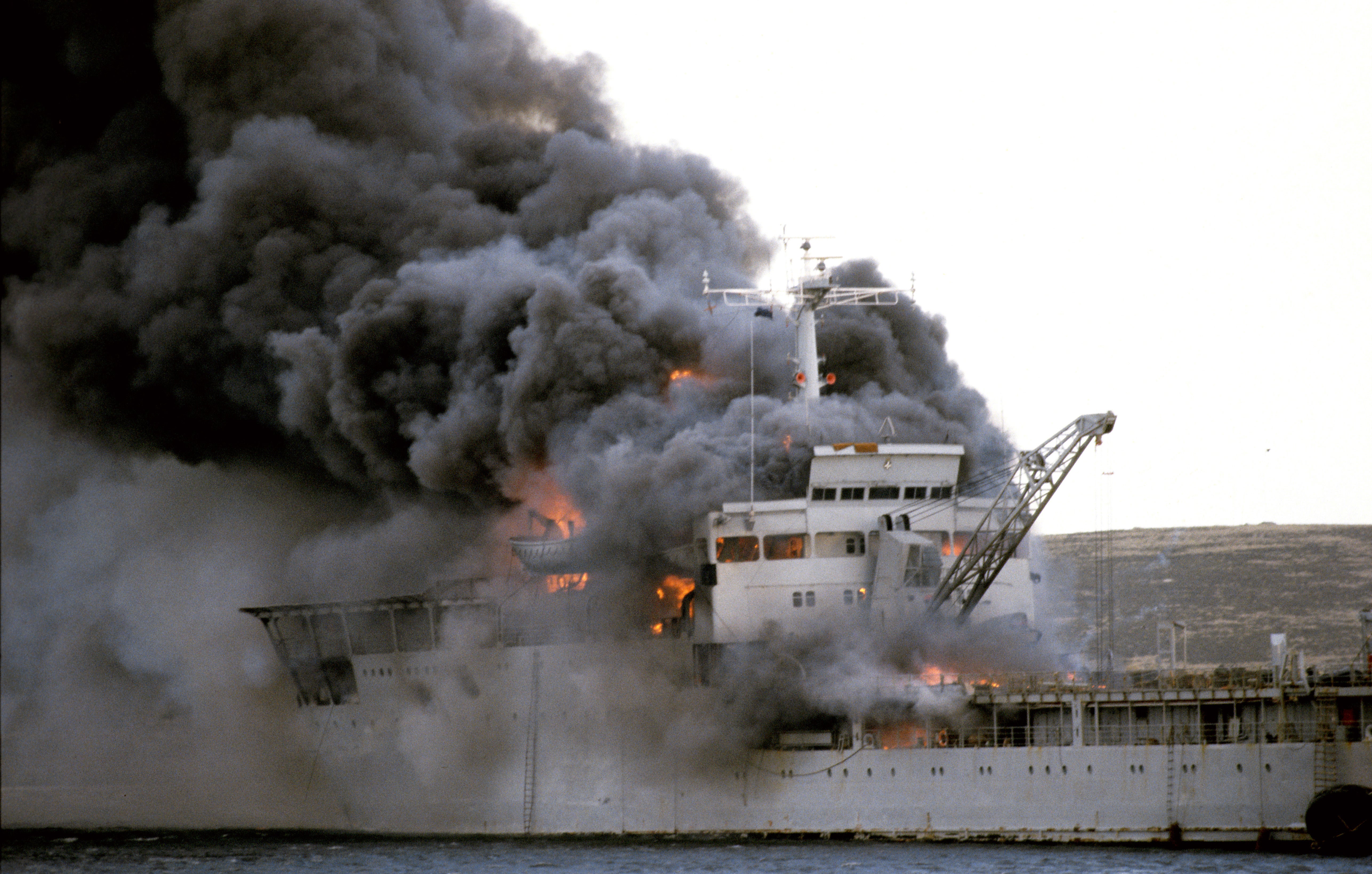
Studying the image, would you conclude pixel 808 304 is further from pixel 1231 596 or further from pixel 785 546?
pixel 1231 596

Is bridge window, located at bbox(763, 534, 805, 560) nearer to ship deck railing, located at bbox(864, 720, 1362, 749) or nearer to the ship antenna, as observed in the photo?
the ship antenna

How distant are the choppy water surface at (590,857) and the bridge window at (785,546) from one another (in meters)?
7.50

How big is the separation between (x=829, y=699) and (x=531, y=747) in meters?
11.1

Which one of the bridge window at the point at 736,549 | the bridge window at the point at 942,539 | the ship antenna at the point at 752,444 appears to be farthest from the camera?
the bridge window at the point at 942,539

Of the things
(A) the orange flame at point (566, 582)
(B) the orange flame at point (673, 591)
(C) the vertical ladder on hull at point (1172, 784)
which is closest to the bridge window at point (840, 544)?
(B) the orange flame at point (673, 591)

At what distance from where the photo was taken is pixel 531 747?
48.7 meters

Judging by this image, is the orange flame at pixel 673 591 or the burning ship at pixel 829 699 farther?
the orange flame at pixel 673 591

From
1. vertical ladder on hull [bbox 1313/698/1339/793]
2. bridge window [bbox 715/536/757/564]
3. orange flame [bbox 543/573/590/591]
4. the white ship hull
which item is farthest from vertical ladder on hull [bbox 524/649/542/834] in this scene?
vertical ladder on hull [bbox 1313/698/1339/793]

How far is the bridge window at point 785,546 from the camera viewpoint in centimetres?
4497

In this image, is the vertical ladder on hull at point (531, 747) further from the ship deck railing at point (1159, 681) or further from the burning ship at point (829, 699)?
the ship deck railing at point (1159, 681)

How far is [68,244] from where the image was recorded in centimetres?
7062

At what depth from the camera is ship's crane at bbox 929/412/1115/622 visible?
42406 millimetres

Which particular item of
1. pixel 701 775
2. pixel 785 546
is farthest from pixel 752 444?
pixel 701 775

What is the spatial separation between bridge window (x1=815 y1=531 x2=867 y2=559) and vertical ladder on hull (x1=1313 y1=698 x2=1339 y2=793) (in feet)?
40.8
